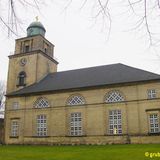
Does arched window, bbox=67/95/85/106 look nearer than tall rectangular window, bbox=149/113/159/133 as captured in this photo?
No

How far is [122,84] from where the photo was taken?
111 ft

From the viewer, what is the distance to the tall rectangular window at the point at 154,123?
103ft

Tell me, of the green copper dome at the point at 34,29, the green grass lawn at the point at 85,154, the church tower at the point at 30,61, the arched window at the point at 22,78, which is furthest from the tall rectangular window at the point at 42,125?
the green copper dome at the point at 34,29

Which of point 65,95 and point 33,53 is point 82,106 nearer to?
point 65,95

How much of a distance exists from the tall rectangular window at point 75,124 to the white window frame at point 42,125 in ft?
13.1

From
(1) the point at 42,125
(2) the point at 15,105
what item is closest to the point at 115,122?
(1) the point at 42,125

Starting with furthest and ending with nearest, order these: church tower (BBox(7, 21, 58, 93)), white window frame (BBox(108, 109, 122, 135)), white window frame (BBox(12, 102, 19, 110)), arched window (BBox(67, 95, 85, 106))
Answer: church tower (BBox(7, 21, 58, 93))
white window frame (BBox(12, 102, 19, 110))
arched window (BBox(67, 95, 85, 106))
white window frame (BBox(108, 109, 122, 135))

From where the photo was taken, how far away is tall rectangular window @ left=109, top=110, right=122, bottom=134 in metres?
33.3

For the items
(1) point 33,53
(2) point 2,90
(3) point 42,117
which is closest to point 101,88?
(3) point 42,117

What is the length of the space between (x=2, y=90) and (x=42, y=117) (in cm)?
3707

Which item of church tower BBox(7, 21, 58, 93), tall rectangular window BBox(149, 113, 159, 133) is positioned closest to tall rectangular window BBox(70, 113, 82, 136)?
tall rectangular window BBox(149, 113, 159, 133)

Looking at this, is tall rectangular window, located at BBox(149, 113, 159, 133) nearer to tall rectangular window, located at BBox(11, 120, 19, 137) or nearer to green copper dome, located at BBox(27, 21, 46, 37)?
tall rectangular window, located at BBox(11, 120, 19, 137)

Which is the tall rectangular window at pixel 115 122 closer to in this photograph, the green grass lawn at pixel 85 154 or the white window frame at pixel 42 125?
the white window frame at pixel 42 125

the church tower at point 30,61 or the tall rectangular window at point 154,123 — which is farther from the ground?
the church tower at point 30,61
